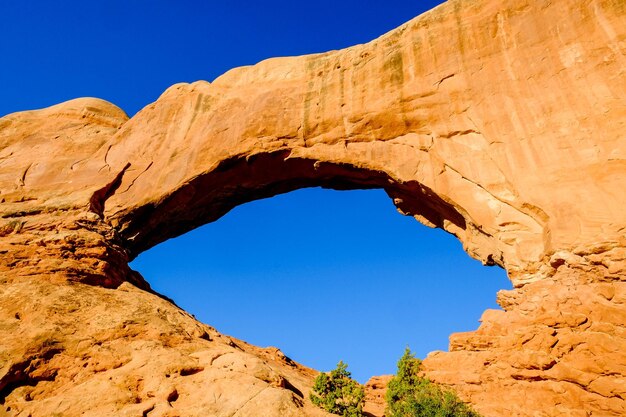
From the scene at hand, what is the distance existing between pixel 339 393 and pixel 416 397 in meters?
3.31

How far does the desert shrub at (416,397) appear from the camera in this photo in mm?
18391

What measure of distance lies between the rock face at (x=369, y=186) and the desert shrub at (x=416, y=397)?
828 millimetres

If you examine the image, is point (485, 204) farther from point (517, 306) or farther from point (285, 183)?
point (285, 183)

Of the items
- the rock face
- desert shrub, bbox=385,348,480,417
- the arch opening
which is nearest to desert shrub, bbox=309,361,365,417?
the rock face

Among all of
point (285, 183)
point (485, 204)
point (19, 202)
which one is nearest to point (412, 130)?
point (485, 204)

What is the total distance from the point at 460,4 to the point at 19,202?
90.1 ft

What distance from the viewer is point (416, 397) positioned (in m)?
20.1

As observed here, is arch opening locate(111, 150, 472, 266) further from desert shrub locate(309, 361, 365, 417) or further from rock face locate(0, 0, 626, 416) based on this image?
desert shrub locate(309, 361, 365, 417)

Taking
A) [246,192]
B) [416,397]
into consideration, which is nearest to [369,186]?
[246,192]

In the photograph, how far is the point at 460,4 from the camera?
25.6m

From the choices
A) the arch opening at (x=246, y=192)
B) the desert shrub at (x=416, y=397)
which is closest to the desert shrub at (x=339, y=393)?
the desert shrub at (x=416, y=397)

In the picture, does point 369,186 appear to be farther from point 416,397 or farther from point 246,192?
point 416,397

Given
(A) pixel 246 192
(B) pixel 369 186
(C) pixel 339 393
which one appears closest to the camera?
(C) pixel 339 393

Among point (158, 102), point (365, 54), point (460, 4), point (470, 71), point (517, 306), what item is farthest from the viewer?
point (158, 102)
